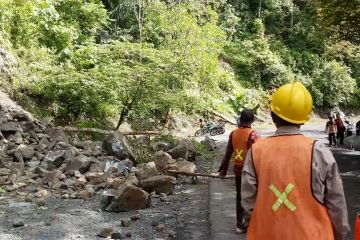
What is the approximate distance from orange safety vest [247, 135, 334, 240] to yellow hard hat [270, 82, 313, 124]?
11 cm

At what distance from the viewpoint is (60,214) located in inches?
264

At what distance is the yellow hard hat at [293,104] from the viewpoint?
2.39m

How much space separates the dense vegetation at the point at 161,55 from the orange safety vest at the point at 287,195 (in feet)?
38.6

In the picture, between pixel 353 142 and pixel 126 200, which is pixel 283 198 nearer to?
pixel 126 200

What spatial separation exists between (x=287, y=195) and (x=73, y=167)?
742cm

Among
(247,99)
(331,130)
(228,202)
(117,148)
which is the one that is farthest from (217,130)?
(228,202)

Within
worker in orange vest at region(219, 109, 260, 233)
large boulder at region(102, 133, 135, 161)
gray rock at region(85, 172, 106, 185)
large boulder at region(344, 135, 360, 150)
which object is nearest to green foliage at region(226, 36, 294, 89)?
large boulder at region(344, 135, 360, 150)

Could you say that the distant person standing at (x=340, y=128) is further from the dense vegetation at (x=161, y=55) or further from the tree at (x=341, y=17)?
the tree at (x=341, y=17)

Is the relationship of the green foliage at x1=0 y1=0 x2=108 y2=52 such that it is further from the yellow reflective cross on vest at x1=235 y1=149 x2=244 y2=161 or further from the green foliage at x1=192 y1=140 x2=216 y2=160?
the yellow reflective cross on vest at x1=235 y1=149 x2=244 y2=161

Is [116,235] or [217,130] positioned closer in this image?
[116,235]

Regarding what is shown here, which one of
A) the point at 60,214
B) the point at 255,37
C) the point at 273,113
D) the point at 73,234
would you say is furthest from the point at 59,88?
the point at 255,37

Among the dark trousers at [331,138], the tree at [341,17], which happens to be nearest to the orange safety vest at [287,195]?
the tree at [341,17]

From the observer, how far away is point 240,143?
216 inches

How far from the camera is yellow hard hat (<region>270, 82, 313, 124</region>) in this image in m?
2.39
